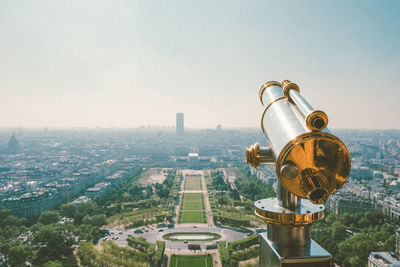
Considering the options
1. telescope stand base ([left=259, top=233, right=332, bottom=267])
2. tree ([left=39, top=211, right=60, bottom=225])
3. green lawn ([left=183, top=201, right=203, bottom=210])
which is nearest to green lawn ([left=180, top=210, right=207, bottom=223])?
green lawn ([left=183, top=201, right=203, bottom=210])

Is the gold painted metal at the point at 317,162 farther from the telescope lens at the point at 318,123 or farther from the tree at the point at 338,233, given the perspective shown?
the tree at the point at 338,233

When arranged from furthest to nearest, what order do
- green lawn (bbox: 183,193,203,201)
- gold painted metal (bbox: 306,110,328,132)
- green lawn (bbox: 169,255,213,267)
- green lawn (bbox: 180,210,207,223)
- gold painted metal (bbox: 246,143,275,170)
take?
green lawn (bbox: 183,193,203,201), green lawn (bbox: 180,210,207,223), green lawn (bbox: 169,255,213,267), gold painted metal (bbox: 246,143,275,170), gold painted metal (bbox: 306,110,328,132)

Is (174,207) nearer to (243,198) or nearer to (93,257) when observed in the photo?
(243,198)

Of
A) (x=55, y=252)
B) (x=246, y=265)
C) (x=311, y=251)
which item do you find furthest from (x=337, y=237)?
(x=311, y=251)

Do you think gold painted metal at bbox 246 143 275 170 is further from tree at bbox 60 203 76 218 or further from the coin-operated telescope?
tree at bbox 60 203 76 218

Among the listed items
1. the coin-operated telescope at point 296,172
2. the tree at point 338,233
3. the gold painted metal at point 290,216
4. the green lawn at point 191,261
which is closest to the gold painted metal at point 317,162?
the coin-operated telescope at point 296,172

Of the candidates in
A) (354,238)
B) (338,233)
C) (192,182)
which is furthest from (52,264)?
(192,182)

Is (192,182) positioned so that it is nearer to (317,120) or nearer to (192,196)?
(192,196)
